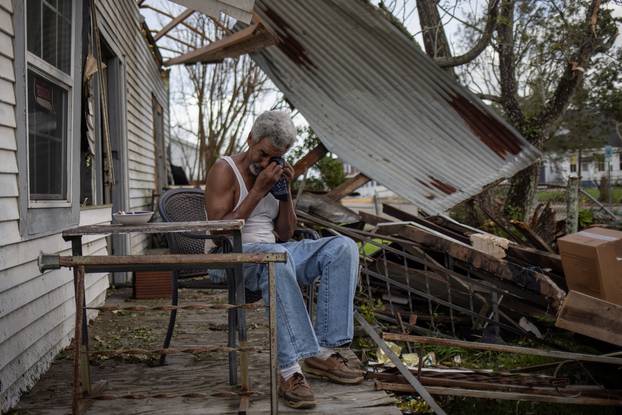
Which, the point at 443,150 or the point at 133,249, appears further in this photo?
the point at 133,249

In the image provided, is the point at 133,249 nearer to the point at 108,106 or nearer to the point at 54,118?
the point at 108,106

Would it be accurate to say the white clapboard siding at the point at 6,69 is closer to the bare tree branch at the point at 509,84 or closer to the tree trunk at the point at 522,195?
the tree trunk at the point at 522,195

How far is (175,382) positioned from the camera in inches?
135

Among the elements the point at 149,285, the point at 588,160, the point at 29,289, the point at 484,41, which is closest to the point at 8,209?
the point at 29,289

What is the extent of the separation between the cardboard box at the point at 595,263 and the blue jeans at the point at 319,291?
206 cm

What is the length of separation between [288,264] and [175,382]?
3.25ft

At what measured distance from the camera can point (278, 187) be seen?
3.44 m

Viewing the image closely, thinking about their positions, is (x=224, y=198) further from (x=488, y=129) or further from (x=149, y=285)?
(x=488, y=129)

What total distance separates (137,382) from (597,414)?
3223 mm

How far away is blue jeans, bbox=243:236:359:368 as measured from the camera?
3.03 m

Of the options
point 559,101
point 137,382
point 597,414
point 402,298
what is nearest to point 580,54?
point 559,101

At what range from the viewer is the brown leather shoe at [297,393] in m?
2.92

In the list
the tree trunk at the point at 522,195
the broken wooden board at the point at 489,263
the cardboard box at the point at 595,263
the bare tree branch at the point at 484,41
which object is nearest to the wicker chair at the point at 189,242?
the broken wooden board at the point at 489,263

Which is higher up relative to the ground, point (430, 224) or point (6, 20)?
point (6, 20)
